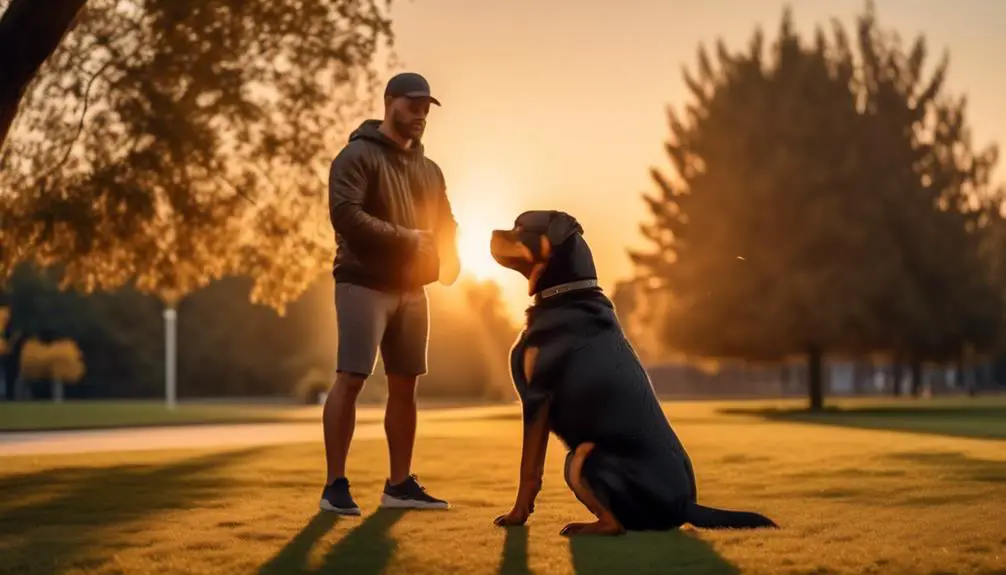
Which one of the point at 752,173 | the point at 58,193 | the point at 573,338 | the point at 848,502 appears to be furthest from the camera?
the point at 752,173

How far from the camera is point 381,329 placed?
23.6ft

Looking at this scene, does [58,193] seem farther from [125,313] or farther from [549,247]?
[125,313]

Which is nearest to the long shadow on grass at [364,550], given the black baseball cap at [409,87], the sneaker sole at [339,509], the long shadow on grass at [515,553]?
→ the sneaker sole at [339,509]

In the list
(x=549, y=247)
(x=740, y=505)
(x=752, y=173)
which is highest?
(x=752, y=173)

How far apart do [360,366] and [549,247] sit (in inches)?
59.3

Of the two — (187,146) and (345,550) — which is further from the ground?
(187,146)

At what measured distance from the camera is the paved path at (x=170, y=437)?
16.2m

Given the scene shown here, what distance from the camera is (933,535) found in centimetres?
614

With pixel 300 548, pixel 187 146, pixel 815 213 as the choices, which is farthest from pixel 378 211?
pixel 815 213

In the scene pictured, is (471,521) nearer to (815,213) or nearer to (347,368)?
(347,368)

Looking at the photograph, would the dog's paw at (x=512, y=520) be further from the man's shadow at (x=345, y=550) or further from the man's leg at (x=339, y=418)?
the man's leg at (x=339, y=418)

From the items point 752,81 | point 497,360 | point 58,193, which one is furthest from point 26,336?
point 58,193

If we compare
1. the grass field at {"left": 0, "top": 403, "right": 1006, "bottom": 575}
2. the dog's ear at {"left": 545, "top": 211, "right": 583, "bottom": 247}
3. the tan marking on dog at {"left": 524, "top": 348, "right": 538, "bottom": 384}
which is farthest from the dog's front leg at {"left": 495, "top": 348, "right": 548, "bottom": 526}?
the dog's ear at {"left": 545, "top": 211, "right": 583, "bottom": 247}

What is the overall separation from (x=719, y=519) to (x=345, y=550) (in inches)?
66.3
